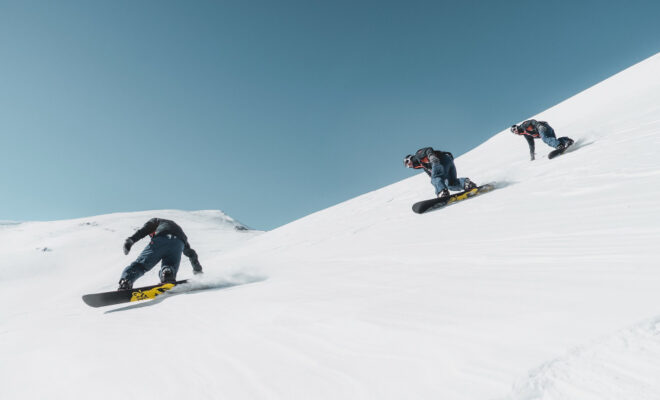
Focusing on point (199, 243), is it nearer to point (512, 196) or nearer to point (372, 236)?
point (372, 236)

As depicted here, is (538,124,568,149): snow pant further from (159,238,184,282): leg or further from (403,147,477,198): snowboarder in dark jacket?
(159,238,184,282): leg

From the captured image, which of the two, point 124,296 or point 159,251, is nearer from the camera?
point 124,296

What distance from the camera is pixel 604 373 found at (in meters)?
0.94

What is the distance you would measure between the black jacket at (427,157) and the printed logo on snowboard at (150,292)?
521cm

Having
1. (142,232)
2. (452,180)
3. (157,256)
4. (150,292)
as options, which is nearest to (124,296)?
(150,292)

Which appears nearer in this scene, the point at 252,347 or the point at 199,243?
the point at 252,347

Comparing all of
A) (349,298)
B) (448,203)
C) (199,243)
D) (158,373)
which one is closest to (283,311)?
(349,298)

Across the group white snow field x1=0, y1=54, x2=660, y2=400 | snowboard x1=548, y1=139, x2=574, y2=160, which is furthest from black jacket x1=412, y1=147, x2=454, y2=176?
white snow field x1=0, y1=54, x2=660, y2=400

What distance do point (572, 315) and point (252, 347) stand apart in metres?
1.39

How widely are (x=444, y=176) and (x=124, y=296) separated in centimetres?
580

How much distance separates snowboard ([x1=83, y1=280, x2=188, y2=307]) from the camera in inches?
140

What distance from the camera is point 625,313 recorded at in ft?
4.13

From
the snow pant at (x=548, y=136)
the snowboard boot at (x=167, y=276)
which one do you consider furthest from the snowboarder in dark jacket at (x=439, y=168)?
the snowboard boot at (x=167, y=276)

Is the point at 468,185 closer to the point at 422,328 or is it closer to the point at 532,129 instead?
the point at 532,129
